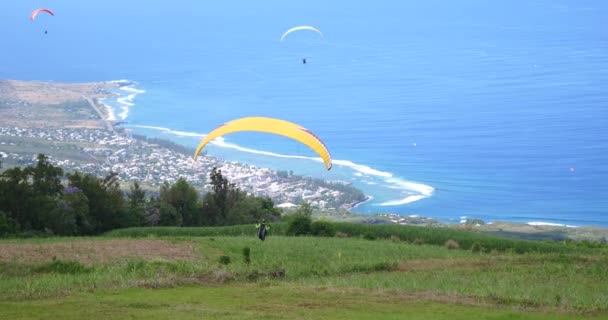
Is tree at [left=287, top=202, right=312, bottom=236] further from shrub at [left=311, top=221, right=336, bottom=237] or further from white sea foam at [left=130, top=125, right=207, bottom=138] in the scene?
white sea foam at [left=130, top=125, right=207, bottom=138]

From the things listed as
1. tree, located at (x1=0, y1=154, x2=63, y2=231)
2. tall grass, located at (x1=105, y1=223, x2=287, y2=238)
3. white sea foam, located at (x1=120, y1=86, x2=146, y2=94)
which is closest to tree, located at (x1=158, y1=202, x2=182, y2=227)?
tall grass, located at (x1=105, y1=223, x2=287, y2=238)

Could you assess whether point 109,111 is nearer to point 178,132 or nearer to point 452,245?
point 178,132

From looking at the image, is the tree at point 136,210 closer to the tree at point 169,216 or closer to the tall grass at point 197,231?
the tree at point 169,216

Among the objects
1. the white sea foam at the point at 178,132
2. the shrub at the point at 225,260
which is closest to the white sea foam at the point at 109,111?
the white sea foam at the point at 178,132

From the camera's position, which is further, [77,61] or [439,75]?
[77,61]

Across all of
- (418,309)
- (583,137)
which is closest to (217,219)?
(418,309)

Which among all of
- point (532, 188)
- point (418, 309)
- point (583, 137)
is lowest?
point (418, 309)

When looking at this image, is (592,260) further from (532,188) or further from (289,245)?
(532,188)
